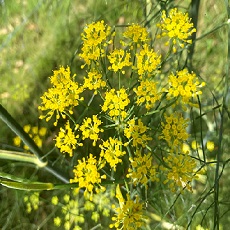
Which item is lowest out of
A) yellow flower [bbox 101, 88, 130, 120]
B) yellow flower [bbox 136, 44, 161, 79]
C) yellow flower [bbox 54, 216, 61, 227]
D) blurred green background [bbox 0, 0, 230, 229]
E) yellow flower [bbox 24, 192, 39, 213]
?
yellow flower [bbox 54, 216, 61, 227]

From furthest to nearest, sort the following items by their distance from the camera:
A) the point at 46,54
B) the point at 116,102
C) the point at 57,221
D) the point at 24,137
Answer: the point at 46,54, the point at 57,221, the point at 24,137, the point at 116,102

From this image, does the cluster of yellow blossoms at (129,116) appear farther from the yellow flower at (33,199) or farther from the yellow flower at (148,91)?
the yellow flower at (33,199)

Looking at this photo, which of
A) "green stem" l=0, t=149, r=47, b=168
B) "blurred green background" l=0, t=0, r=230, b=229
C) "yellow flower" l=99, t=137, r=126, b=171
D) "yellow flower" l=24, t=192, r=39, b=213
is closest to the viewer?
"yellow flower" l=99, t=137, r=126, b=171

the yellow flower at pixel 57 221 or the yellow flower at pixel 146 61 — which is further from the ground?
the yellow flower at pixel 146 61

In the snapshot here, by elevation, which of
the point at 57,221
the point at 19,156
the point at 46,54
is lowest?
the point at 57,221

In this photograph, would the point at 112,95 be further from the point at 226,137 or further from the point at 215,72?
the point at 215,72

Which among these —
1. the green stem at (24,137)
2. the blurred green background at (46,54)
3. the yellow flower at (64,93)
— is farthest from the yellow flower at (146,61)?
the blurred green background at (46,54)

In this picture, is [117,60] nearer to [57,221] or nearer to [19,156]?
[19,156]

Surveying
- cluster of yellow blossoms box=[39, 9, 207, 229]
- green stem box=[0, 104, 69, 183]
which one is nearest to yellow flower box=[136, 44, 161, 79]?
cluster of yellow blossoms box=[39, 9, 207, 229]

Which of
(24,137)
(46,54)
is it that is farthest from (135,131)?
(46,54)

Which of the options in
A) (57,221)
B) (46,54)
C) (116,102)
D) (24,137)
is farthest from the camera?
(46,54)

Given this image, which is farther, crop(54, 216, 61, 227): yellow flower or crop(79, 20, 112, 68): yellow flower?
crop(54, 216, 61, 227): yellow flower

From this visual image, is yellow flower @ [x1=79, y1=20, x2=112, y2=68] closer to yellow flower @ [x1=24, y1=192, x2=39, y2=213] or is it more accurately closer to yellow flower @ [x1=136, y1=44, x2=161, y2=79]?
yellow flower @ [x1=136, y1=44, x2=161, y2=79]
